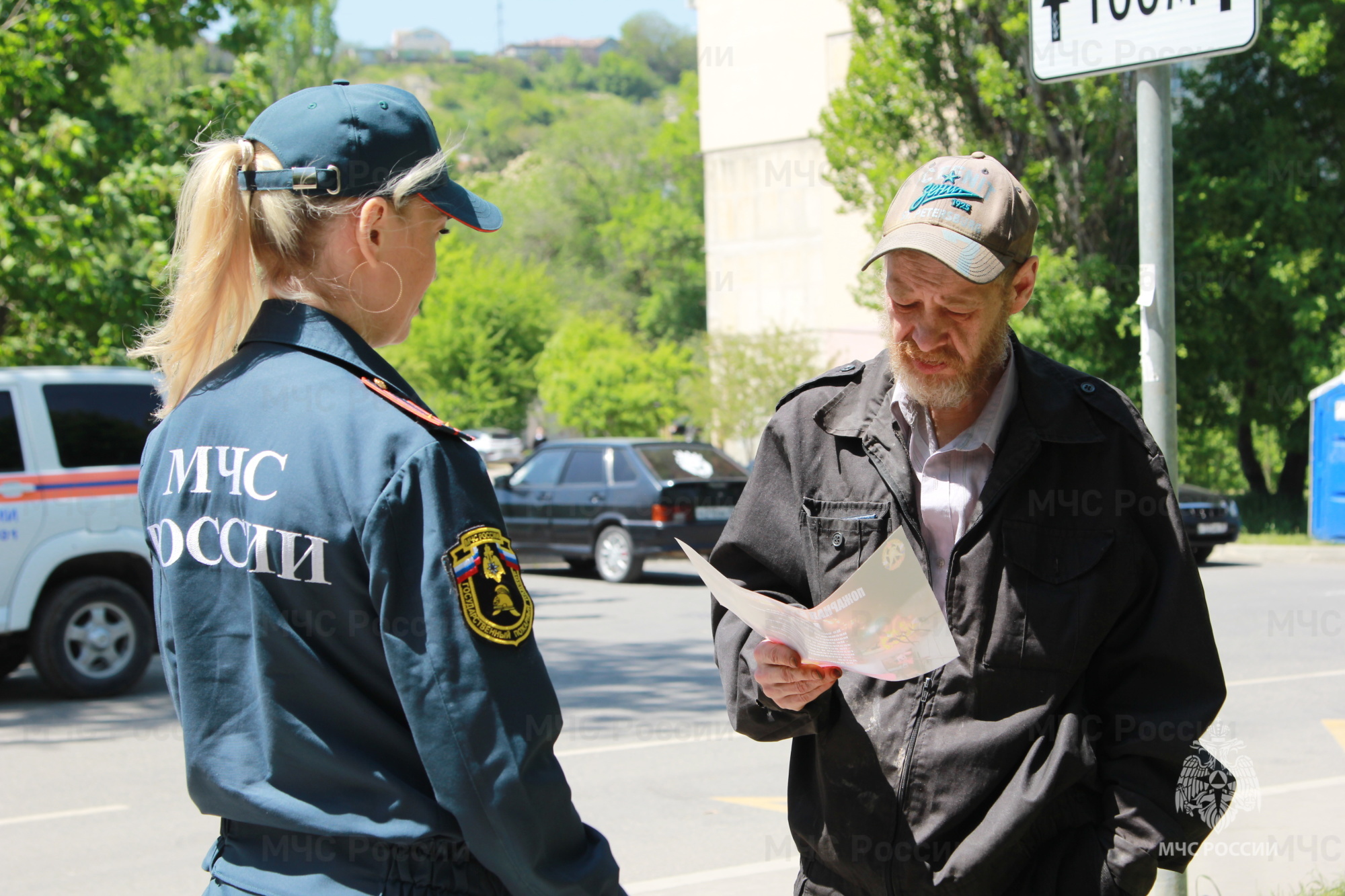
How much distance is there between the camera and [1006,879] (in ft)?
7.17

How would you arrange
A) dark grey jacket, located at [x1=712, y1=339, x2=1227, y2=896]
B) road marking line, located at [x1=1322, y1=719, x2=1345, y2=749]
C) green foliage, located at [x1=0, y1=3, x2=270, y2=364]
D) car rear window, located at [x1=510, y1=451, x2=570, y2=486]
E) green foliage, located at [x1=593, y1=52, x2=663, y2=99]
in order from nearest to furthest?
dark grey jacket, located at [x1=712, y1=339, x2=1227, y2=896]
road marking line, located at [x1=1322, y1=719, x2=1345, y2=749]
green foliage, located at [x1=0, y1=3, x2=270, y2=364]
car rear window, located at [x1=510, y1=451, x2=570, y2=486]
green foliage, located at [x1=593, y1=52, x2=663, y2=99]

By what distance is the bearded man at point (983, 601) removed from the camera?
2156 millimetres

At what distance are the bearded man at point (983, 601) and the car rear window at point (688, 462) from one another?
12.6m

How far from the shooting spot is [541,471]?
1670 cm

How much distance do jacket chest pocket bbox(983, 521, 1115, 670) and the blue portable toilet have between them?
11.4m

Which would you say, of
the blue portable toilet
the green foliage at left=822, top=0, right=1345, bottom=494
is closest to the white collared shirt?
the blue portable toilet

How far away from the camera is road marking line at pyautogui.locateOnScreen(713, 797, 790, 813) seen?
19.5 feet

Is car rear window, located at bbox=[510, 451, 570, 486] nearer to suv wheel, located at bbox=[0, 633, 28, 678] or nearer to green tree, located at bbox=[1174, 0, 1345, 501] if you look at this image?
suv wheel, located at bbox=[0, 633, 28, 678]

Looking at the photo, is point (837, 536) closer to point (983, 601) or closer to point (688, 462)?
point (983, 601)

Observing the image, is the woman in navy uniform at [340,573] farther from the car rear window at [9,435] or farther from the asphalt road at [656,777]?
the car rear window at [9,435]

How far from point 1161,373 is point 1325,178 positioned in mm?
20174

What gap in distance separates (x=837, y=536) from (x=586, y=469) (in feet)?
45.2

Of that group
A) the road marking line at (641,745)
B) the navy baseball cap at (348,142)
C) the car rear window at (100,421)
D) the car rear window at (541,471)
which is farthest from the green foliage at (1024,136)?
the navy baseball cap at (348,142)

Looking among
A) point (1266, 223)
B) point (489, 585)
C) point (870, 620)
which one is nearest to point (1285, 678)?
point (870, 620)
